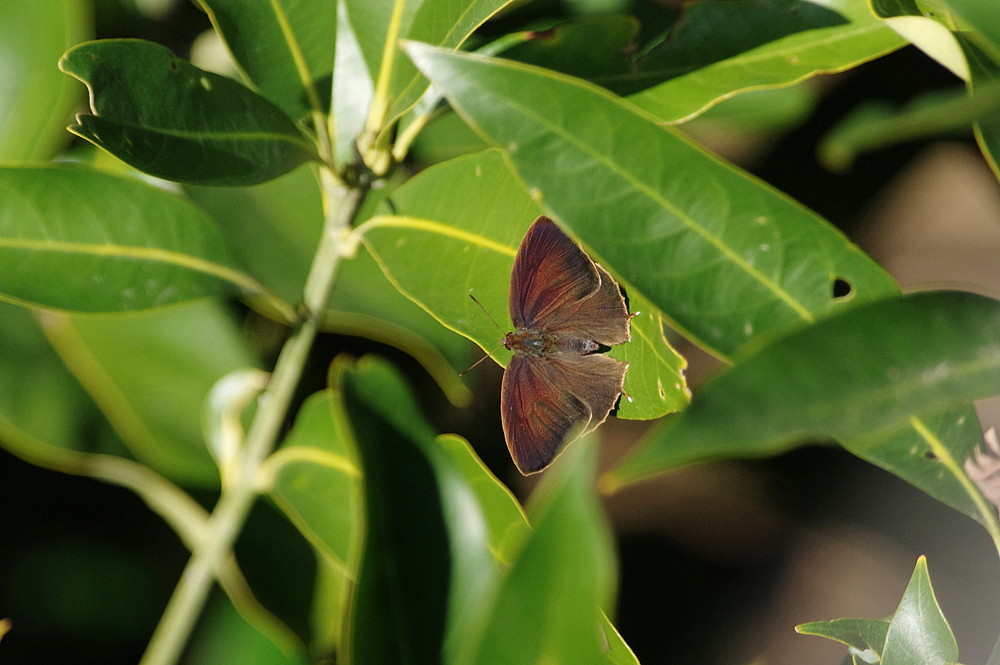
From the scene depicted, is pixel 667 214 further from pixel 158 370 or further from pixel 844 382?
pixel 158 370

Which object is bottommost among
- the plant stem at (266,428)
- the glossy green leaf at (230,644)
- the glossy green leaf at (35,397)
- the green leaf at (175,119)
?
the glossy green leaf at (230,644)

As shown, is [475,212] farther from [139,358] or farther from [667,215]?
[139,358]

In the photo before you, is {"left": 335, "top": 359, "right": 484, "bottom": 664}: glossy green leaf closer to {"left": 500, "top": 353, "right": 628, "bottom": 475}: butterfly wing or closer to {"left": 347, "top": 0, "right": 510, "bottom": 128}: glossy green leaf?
{"left": 500, "top": 353, "right": 628, "bottom": 475}: butterfly wing

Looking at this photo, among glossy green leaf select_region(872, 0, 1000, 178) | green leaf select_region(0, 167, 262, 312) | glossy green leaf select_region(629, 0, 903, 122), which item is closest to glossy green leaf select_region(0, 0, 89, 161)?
green leaf select_region(0, 167, 262, 312)

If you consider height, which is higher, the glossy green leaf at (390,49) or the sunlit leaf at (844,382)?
the glossy green leaf at (390,49)

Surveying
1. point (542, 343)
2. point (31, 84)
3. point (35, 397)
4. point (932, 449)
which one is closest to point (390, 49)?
point (542, 343)

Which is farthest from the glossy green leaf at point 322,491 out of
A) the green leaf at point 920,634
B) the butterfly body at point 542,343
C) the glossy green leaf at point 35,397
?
the green leaf at point 920,634

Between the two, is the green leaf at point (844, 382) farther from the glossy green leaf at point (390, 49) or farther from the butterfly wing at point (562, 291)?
the glossy green leaf at point (390, 49)
